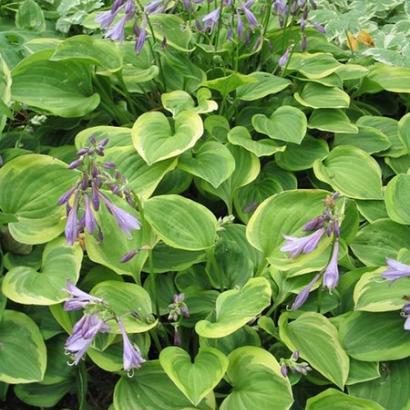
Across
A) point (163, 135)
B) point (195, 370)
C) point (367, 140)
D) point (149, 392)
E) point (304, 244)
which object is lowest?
point (149, 392)

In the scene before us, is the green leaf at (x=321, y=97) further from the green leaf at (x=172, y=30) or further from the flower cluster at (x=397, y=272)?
the flower cluster at (x=397, y=272)

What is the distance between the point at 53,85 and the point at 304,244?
1356 millimetres

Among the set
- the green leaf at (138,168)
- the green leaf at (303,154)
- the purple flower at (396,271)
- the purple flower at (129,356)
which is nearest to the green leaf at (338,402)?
the purple flower at (396,271)

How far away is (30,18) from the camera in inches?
131

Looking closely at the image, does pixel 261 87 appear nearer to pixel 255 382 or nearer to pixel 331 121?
pixel 331 121

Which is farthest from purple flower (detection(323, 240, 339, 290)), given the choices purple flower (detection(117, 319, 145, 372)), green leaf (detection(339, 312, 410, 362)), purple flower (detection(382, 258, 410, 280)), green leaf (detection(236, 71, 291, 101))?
green leaf (detection(236, 71, 291, 101))

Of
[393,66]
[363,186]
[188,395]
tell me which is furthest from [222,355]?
[393,66]

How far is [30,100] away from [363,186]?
1.35 m

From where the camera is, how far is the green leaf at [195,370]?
5.95 ft

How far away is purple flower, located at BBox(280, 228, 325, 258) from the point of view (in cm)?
185

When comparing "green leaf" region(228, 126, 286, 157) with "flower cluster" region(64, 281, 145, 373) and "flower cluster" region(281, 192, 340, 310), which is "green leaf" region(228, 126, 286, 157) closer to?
"flower cluster" region(281, 192, 340, 310)

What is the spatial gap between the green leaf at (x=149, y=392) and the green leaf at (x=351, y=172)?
3.25 ft

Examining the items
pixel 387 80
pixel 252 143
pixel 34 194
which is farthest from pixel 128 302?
pixel 387 80

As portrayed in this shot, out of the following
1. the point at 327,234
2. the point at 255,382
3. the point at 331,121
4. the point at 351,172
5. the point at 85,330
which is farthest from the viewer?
the point at 331,121
